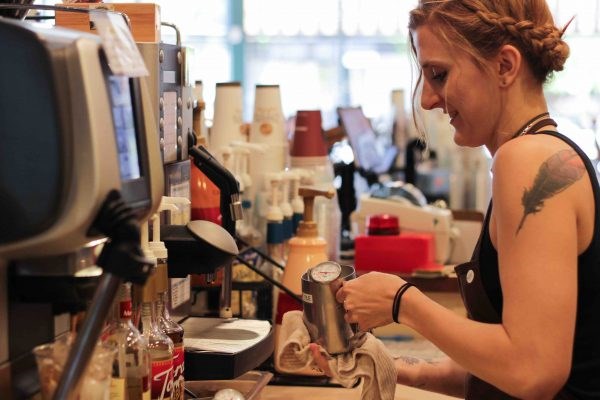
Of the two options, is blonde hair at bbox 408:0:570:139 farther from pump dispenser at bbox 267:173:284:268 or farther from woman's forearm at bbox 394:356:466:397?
pump dispenser at bbox 267:173:284:268

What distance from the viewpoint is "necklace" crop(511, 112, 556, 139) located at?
1432mm

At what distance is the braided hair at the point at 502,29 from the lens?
142 centimetres

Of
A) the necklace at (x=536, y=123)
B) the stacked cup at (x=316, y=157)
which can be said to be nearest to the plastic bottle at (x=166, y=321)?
the necklace at (x=536, y=123)

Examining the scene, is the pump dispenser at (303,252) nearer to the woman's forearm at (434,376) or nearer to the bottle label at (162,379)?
the woman's forearm at (434,376)

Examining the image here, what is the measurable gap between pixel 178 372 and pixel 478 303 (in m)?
0.46

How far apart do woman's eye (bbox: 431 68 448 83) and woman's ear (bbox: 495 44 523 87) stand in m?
0.08

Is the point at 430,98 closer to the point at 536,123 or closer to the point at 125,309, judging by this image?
the point at 536,123

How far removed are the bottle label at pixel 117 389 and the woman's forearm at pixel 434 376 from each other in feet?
2.10

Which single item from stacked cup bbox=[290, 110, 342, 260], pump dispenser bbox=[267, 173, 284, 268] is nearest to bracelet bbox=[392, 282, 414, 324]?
pump dispenser bbox=[267, 173, 284, 268]

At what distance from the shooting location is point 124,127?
108 cm

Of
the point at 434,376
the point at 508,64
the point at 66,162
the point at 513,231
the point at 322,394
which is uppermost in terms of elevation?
the point at 508,64

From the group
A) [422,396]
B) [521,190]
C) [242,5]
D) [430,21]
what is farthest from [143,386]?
[242,5]

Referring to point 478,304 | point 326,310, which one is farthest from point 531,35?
point 326,310

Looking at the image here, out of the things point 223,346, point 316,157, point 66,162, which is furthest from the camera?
point 316,157
